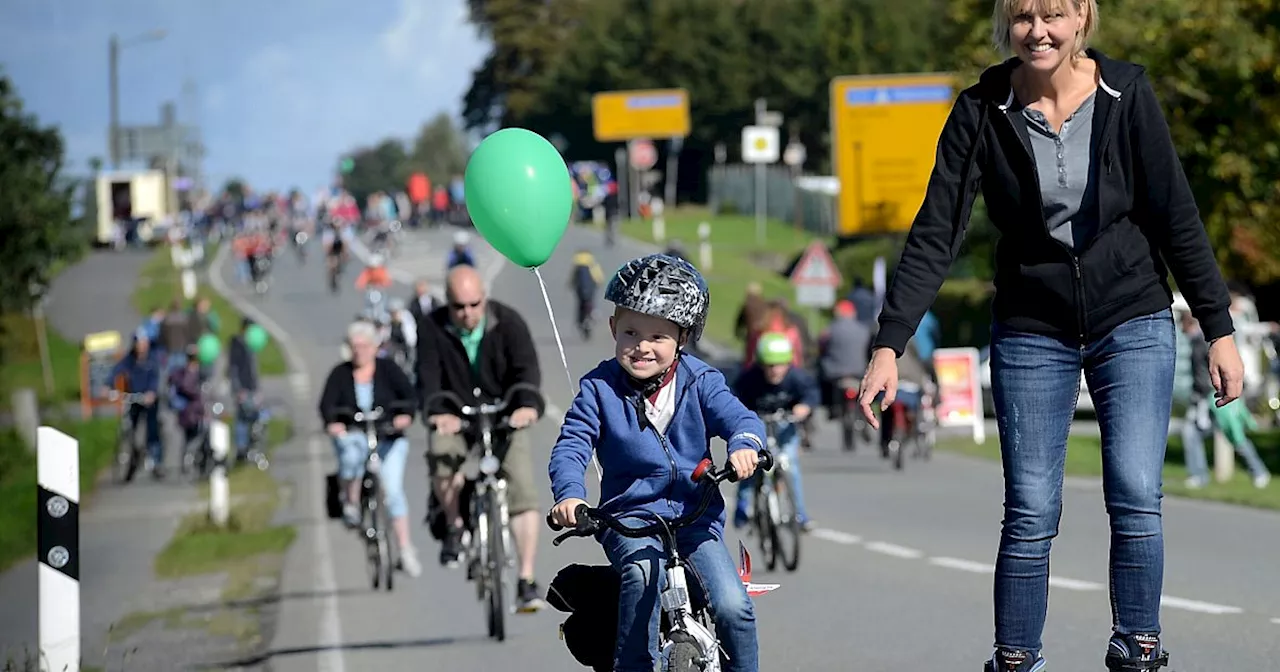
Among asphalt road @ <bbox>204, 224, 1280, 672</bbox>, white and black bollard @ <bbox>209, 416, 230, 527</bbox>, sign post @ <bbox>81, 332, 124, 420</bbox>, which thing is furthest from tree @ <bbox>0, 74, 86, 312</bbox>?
sign post @ <bbox>81, 332, 124, 420</bbox>

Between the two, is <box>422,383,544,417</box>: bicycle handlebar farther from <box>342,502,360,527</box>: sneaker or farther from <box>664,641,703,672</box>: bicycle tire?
<box>664,641,703,672</box>: bicycle tire

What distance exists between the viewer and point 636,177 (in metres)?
99.5

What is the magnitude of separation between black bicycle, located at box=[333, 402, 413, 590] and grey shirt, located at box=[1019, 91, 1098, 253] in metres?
8.98

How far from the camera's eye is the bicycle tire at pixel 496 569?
10984 mm

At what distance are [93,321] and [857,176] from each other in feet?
82.2

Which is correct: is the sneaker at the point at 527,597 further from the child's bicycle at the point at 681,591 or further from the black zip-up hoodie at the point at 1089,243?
the black zip-up hoodie at the point at 1089,243

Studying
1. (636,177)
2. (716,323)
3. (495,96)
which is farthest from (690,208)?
(716,323)

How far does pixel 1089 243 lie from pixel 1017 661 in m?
1.03

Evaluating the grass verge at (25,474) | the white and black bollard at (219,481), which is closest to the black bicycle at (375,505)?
the grass verge at (25,474)

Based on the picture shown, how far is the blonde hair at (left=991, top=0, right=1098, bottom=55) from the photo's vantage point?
549 cm

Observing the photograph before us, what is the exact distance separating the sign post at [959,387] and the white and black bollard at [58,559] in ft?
69.3

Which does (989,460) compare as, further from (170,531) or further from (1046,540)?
(1046,540)

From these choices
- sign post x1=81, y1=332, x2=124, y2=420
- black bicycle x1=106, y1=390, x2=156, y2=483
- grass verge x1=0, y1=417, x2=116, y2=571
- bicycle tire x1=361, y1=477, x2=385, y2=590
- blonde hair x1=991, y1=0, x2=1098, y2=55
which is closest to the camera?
blonde hair x1=991, y1=0, x2=1098, y2=55

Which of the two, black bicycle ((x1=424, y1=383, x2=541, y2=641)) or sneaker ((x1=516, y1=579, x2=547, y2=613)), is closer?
sneaker ((x1=516, y1=579, x2=547, y2=613))
